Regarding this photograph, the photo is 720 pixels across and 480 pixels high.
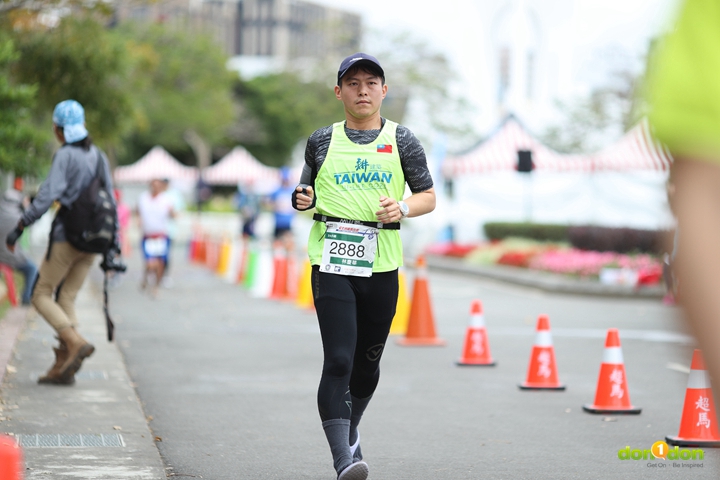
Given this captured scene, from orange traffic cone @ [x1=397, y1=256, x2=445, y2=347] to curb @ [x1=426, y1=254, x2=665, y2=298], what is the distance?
23.7 ft

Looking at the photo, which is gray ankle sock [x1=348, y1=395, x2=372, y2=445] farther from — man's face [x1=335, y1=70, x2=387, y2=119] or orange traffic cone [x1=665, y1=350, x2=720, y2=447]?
orange traffic cone [x1=665, y1=350, x2=720, y2=447]

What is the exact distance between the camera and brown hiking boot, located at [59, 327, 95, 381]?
758 centimetres

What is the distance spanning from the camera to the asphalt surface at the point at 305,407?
18.6ft

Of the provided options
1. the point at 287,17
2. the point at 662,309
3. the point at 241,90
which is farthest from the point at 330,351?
the point at 287,17

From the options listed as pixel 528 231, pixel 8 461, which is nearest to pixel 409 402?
pixel 8 461

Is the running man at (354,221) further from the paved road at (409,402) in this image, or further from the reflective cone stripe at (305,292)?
the reflective cone stripe at (305,292)

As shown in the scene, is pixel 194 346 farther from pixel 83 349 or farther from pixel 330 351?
pixel 330 351

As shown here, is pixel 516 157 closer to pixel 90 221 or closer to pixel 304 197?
pixel 90 221

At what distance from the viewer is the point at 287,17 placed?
134250mm

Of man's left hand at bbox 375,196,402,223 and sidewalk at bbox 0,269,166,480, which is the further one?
sidewalk at bbox 0,269,166,480

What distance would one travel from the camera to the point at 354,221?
492 cm

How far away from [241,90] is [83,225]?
74.7 meters

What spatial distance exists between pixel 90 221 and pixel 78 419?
165 centimetres

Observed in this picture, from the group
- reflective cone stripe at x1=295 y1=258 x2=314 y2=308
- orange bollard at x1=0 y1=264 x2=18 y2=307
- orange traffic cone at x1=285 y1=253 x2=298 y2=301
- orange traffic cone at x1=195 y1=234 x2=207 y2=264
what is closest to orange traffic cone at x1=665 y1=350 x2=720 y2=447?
orange bollard at x1=0 y1=264 x2=18 y2=307
